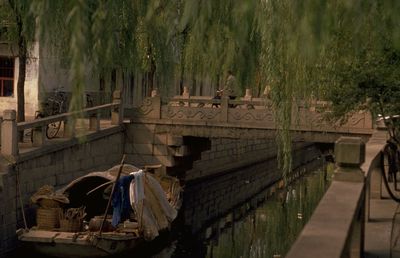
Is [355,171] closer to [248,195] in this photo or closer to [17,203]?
[17,203]

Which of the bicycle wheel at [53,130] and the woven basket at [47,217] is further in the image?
the bicycle wheel at [53,130]

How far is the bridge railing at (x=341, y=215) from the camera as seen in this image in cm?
435

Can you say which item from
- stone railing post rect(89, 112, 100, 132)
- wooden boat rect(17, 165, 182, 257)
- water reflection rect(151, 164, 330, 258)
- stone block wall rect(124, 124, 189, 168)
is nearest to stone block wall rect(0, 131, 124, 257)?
stone railing post rect(89, 112, 100, 132)

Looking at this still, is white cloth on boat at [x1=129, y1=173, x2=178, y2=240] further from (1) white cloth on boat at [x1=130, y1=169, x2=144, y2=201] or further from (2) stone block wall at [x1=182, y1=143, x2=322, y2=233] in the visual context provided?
(2) stone block wall at [x1=182, y1=143, x2=322, y2=233]

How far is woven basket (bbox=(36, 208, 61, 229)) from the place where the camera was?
14.9 metres

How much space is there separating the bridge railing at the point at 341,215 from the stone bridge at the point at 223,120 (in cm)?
1178

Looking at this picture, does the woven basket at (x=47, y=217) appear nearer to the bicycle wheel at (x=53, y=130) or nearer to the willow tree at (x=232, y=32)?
the bicycle wheel at (x=53, y=130)

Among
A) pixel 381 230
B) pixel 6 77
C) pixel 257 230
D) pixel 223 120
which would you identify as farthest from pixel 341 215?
pixel 6 77

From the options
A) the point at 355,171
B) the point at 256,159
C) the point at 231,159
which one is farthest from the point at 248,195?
the point at 355,171

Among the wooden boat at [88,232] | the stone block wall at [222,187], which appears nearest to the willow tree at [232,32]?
the wooden boat at [88,232]

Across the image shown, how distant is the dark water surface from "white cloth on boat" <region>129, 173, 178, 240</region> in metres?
0.70

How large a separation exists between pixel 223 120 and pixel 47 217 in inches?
318

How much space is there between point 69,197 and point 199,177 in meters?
10.6

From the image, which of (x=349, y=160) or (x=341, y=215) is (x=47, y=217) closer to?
(x=349, y=160)
